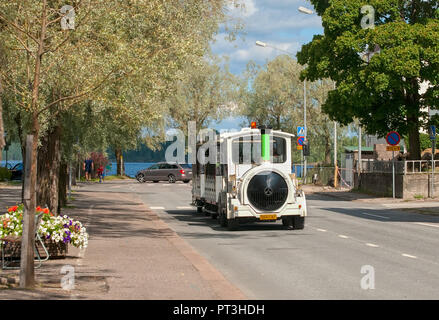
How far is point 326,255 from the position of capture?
46.1 ft

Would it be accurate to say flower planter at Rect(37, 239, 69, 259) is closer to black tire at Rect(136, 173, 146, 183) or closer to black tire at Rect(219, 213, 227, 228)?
black tire at Rect(219, 213, 227, 228)

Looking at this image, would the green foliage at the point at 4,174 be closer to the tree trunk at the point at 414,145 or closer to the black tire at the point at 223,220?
the tree trunk at the point at 414,145

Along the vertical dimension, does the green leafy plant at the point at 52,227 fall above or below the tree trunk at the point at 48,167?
below

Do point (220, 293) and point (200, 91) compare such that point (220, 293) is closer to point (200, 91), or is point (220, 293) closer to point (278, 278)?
point (278, 278)

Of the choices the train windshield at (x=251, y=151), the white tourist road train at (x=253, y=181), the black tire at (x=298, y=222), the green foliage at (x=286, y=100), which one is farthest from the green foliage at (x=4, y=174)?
the black tire at (x=298, y=222)

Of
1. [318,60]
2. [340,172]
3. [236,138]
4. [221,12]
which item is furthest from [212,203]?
[340,172]

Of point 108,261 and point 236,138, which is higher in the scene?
point 236,138

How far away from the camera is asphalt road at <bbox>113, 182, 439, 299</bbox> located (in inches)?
392

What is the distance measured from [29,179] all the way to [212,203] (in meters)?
12.9

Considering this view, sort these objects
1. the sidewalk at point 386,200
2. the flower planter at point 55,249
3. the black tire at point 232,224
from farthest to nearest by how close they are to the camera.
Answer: the sidewalk at point 386,200 < the black tire at point 232,224 < the flower planter at point 55,249

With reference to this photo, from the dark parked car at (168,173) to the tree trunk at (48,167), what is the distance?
126 feet

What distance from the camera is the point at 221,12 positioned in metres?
23.8

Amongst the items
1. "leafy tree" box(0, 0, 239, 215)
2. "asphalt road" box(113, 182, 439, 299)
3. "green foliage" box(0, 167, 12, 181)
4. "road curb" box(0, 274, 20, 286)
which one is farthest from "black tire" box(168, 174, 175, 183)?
"road curb" box(0, 274, 20, 286)

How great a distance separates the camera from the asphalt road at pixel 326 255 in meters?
9.97
